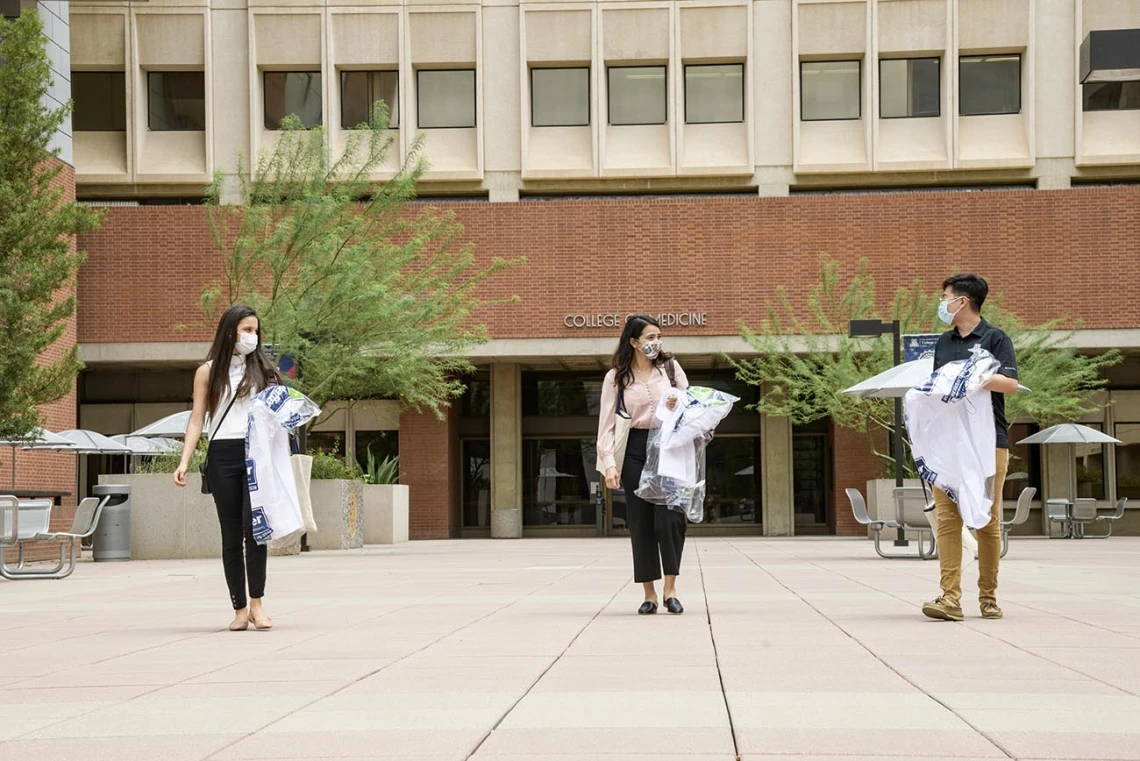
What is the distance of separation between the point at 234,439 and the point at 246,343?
23.4 inches

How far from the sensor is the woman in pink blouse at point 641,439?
9.73 meters

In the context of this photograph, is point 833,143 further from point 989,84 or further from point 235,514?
point 235,514

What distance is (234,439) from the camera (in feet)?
29.9

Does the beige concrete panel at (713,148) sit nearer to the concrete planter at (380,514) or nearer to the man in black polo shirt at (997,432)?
the concrete planter at (380,514)

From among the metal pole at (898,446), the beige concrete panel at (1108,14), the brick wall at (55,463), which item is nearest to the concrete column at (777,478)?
the beige concrete panel at (1108,14)

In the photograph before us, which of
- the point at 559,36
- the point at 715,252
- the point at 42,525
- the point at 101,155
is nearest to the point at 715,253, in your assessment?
the point at 715,252

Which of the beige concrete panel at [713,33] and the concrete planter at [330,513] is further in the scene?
the beige concrete panel at [713,33]

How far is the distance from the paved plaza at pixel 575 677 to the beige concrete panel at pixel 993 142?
2237 centimetres

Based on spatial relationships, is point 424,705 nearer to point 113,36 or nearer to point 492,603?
point 492,603

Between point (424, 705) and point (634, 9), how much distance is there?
98.8 feet

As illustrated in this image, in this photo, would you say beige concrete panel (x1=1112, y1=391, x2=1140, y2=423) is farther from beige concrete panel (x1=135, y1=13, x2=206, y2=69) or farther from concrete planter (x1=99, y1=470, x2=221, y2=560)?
concrete planter (x1=99, y1=470, x2=221, y2=560)

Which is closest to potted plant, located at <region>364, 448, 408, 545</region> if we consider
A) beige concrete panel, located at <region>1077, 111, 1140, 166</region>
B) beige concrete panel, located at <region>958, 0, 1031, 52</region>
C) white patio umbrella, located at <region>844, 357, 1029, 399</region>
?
white patio umbrella, located at <region>844, 357, 1029, 399</region>

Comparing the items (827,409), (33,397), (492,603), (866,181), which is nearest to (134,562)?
(33,397)

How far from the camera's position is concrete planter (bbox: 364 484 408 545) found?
2927 cm
